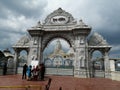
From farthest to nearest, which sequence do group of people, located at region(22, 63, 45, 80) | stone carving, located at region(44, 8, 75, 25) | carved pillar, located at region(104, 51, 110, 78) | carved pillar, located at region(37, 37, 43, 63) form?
stone carving, located at region(44, 8, 75, 25) < carved pillar, located at region(37, 37, 43, 63) < carved pillar, located at region(104, 51, 110, 78) < group of people, located at region(22, 63, 45, 80)

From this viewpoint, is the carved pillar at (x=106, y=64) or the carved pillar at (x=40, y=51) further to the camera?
the carved pillar at (x=40, y=51)

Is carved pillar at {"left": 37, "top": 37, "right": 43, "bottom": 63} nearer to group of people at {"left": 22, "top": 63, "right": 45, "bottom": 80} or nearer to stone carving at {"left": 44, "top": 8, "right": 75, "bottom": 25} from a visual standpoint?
stone carving at {"left": 44, "top": 8, "right": 75, "bottom": 25}

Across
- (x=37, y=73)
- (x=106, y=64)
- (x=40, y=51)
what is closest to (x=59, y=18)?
(x=40, y=51)

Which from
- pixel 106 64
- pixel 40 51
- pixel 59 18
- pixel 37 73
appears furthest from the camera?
pixel 59 18

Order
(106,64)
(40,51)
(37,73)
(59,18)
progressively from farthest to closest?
(59,18), (40,51), (106,64), (37,73)

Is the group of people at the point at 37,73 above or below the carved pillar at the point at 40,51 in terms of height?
below

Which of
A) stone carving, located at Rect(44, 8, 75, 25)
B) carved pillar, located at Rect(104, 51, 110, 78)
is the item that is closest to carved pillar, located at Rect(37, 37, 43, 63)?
stone carving, located at Rect(44, 8, 75, 25)

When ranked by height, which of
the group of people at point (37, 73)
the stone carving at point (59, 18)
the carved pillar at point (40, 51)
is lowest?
the group of people at point (37, 73)

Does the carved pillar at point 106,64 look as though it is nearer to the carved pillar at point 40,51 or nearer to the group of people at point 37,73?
the carved pillar at point 40,51

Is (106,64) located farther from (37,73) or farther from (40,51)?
(37,73)

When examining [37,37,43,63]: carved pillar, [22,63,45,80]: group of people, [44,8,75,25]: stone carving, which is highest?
[44,8,75,25]: stone carving

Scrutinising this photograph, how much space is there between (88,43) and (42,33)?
7389mm

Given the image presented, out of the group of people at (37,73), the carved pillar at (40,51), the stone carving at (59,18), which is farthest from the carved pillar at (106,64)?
the group of people at (37,73)

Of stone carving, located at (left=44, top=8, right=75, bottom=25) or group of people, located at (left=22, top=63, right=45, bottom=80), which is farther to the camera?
stone carving, located at (left=44, top=8, right=75, bottom=25)
